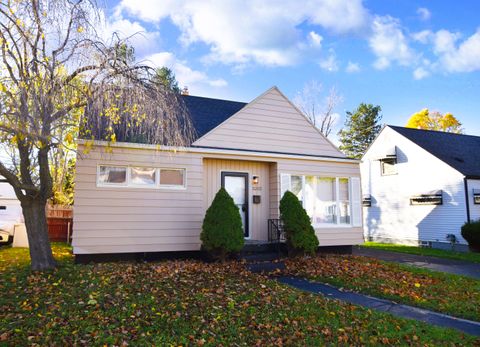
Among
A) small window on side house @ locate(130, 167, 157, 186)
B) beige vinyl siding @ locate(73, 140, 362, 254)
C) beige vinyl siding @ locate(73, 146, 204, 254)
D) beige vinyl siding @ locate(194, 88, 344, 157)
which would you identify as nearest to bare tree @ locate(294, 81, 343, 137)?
beige vinyl siding @ locate(194, 88, 344, 157)

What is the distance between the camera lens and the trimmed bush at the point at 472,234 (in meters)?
13.4

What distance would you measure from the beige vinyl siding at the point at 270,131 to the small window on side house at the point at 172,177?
0.95 metres

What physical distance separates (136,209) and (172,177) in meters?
1.24

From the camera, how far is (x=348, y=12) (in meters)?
11.0

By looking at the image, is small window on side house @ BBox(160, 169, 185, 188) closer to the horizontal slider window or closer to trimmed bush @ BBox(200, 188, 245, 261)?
trimmed bush @ BBox(200, 188, 245, 261)

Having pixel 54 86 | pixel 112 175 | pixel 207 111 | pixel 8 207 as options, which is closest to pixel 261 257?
pixel 112 175

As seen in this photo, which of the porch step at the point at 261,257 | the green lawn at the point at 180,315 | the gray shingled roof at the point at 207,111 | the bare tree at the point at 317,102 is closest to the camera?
the green lawn at the point at 180,315

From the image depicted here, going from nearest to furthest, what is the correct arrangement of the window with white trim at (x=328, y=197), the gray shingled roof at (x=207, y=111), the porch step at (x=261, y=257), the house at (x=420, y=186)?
the porch step at (x=261, y=257) < the gray shingled roof at (x=207, y=111) < the window with white trim at (x=328, y=197) < the house at (x=420, y=186)

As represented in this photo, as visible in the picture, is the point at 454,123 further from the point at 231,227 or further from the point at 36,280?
the point at 36,280

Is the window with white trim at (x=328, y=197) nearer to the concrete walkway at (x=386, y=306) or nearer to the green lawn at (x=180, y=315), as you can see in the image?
the concrete walkway at (x=386, y=306)

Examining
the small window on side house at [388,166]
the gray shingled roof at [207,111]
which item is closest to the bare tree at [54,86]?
the gray shingled roof at [207,111]

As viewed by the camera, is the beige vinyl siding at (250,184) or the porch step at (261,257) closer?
the porch step at (261,257)

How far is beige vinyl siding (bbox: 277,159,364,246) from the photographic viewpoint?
1051 centimetres

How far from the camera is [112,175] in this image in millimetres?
8438
